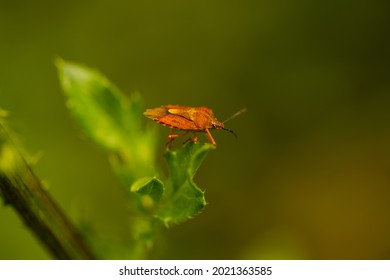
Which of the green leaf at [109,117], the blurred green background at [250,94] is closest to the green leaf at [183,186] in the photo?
the green leaf at [109,117]

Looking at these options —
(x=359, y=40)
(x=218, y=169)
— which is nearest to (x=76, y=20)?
(x=218, y=169)

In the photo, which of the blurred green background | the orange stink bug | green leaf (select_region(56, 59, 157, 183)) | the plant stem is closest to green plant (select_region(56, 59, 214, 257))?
green leaf (select_region(56, 59, 157, 183))
